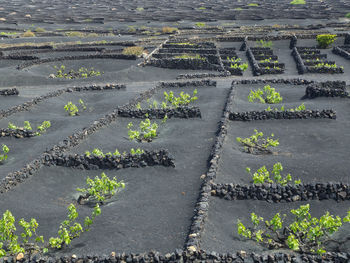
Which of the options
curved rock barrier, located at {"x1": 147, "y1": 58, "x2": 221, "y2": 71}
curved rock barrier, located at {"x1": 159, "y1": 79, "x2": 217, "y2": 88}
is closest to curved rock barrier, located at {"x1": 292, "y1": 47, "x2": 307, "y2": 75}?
curved rock barrier, located at {"x1": 147, "y1": 58, "x2": 221, "y2": 71}

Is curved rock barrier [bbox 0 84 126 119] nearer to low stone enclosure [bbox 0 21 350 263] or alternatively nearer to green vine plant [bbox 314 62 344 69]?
low stone enclosure [bbox 0 21 350 263]

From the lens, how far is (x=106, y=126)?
21.0 meters

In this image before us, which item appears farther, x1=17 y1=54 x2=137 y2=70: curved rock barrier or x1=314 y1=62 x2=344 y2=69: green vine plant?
x1=17 y1=54 x2=137 y2=70: curved rock barrier

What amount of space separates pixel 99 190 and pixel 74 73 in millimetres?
25150

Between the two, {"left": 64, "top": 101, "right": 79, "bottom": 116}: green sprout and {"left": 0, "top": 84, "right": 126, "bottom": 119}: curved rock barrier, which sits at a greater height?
{"left": 64, "top": 101, "right": 79, "bottom": 116}: green sprout

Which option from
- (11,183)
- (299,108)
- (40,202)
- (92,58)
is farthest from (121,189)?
(92,58)

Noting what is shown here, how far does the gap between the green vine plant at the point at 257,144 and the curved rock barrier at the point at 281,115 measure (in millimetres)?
3033

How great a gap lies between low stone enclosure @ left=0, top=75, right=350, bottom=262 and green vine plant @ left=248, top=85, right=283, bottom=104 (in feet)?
1.58

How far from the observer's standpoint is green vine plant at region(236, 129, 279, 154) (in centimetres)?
1714

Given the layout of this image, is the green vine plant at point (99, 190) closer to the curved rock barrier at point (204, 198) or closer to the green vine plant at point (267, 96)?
the curved rock barrier at point (204, 198)

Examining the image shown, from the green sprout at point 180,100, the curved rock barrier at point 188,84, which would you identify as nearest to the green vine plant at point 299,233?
the green sprout at point 180,100

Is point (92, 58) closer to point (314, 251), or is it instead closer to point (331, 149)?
point (331, 149)

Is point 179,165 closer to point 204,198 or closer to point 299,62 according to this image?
point 204,198

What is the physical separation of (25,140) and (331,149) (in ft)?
48.0
